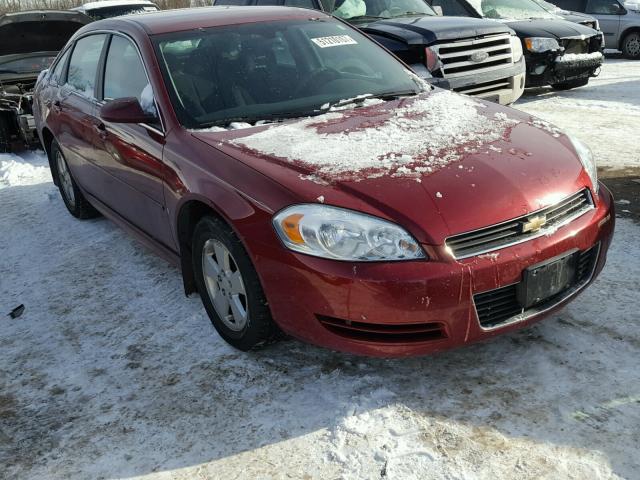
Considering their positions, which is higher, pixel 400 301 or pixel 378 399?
pixel 400 301

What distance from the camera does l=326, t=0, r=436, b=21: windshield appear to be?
324 inches

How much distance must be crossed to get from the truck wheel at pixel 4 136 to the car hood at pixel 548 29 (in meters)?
6.76

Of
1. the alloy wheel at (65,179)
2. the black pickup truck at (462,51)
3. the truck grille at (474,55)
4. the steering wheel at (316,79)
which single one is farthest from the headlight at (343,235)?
the truck grille at (474,55)

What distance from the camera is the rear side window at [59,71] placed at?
5.47m

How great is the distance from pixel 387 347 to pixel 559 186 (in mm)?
1061

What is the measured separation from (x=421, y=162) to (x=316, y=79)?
1274 mm

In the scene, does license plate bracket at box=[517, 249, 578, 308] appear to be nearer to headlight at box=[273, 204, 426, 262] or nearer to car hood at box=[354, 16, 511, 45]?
headlight at box=[273, 204, 426, 262]

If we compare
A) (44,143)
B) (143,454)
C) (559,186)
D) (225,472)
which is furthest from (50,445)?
(44,143)

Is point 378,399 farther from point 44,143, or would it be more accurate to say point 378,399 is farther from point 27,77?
point 27,77

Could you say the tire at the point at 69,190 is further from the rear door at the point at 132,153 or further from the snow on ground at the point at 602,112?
the snow on ground at the point at 602,112

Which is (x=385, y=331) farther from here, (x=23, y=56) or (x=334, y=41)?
(x=23, y=56)

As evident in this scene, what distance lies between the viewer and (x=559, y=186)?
2.97 meters

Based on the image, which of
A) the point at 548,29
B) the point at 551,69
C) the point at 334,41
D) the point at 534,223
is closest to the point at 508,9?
the point at 548,29

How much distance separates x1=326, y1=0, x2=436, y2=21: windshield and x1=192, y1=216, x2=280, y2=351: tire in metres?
5.57
